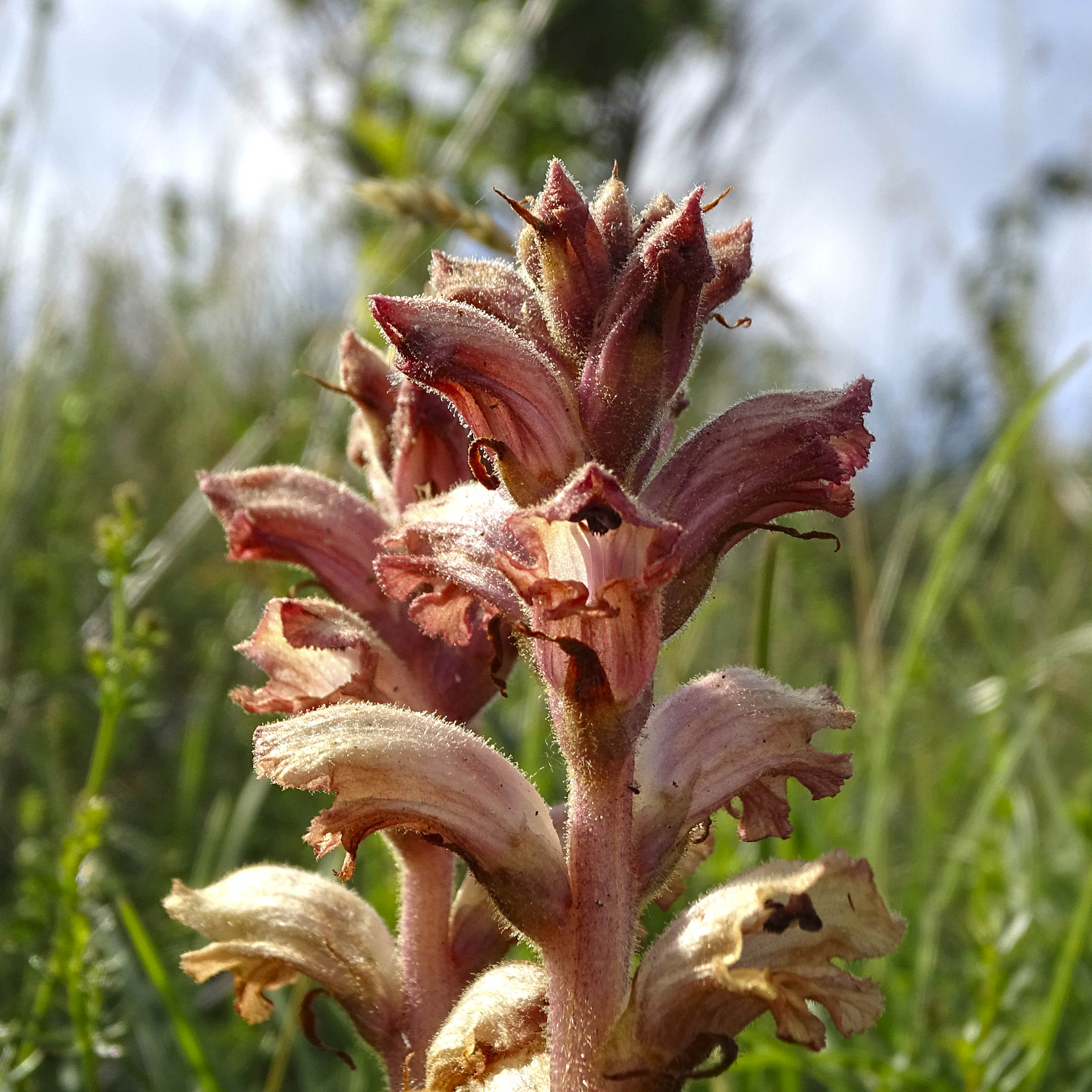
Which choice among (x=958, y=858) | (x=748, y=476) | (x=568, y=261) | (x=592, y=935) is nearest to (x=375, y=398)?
(x=568, y=261)

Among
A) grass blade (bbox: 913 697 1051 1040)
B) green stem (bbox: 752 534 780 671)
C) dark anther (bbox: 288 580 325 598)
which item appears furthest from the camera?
grass blade (bbox: 913 697 1051 1040)

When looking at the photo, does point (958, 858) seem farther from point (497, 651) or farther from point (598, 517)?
Answer: point (598, 517)

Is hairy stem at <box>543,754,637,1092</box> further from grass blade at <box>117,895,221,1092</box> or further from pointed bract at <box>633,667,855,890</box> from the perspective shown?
grass blade at <box>117,895,221,1092</box>

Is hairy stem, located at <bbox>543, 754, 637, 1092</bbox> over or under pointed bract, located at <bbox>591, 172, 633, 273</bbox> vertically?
under

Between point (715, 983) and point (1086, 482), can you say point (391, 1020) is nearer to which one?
point (715, 983)

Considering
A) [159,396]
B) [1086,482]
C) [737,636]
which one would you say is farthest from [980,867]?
[159,396]

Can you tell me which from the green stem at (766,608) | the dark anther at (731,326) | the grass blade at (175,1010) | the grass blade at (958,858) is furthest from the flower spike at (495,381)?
the grass blade at (958,858)

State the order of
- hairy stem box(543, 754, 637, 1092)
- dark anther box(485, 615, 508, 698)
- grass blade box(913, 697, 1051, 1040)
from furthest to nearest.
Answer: grass blade box(913, 697, 1051, 1040) → dark anther box(485, 615, 508, 698) → hairy stem box(543, 754, 637, 1092)

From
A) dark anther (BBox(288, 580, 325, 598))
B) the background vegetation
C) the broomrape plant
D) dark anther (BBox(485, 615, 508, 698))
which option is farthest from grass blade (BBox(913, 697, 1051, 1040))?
dark anther (BBox(288, 580, 325, 598))
